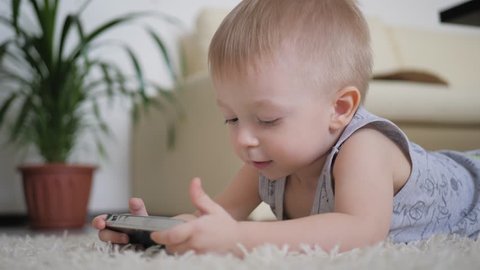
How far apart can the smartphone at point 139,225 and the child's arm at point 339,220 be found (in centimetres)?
2

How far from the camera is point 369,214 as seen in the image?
734 mm

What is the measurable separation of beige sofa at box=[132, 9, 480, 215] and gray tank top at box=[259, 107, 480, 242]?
686mm

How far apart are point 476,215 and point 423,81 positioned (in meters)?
1.02

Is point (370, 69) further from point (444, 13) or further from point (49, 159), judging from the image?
point (49, 159)

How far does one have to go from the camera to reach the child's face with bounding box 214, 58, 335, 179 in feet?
2.55

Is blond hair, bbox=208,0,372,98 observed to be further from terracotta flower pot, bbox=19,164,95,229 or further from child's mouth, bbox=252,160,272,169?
terracotta flower pot, bbox=19,164,95,229

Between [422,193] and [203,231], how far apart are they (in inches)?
17.5

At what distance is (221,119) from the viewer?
1.84 meters

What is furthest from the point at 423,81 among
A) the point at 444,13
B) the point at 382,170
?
the point at 382,170

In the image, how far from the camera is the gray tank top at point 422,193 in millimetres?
860

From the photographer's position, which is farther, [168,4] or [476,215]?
[168,4]

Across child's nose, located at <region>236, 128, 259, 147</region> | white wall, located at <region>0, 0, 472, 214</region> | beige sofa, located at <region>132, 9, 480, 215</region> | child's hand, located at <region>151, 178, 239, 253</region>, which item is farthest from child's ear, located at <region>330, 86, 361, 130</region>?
white wall, located at <region>0, 0, 472, 214</region>

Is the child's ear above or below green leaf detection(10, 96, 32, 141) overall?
above

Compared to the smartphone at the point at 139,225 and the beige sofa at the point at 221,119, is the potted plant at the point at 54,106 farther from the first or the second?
the smartphone at the point at 139,225
